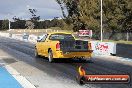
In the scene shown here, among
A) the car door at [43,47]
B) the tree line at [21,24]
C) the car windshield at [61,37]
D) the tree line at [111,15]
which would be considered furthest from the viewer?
the tree line at [21,24]

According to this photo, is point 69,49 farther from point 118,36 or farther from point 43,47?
point 118,36

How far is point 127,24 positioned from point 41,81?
185ft

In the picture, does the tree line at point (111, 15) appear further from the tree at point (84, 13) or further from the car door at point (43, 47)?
the car door at point (43, 47)

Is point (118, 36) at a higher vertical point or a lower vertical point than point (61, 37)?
lower

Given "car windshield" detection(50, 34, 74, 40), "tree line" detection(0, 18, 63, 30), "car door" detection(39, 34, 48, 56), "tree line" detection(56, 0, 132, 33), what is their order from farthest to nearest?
1. "tree line" detection(0, 18, 63, 30)
2. "tree line" detection(56, 0, 132, 33)
3. "car door" detection(39, 34, 48, 56)
4. "car windshield" detection(50, 34, 74, 40)

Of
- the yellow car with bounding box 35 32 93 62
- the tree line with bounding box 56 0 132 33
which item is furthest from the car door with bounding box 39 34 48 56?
the tree line with bounding box 56 0 132 33

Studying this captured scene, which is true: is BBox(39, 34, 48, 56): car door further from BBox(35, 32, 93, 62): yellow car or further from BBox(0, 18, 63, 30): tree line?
BBox(0, 18, 63, 30): tree line

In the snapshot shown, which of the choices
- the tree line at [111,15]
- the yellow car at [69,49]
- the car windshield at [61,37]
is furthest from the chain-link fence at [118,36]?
the yellow car at [69,49]

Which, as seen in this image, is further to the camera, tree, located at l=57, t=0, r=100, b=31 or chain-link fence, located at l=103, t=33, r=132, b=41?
tree, located at l=57, t=0, r=100, b=31

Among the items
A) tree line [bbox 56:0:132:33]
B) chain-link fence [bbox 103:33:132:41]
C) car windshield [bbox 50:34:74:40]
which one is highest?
tree line [bbox 56:0:132:33]

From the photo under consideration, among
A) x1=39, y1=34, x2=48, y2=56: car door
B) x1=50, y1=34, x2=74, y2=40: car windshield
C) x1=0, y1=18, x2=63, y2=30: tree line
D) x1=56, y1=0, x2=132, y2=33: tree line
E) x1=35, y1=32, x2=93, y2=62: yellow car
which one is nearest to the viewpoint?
x1=35, y1=32, x2=93, y2=62: yellow car

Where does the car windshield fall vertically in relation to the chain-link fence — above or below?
above

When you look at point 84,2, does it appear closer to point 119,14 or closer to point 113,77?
point 119,14

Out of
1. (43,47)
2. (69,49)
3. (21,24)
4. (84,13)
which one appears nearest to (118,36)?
(84,13)
